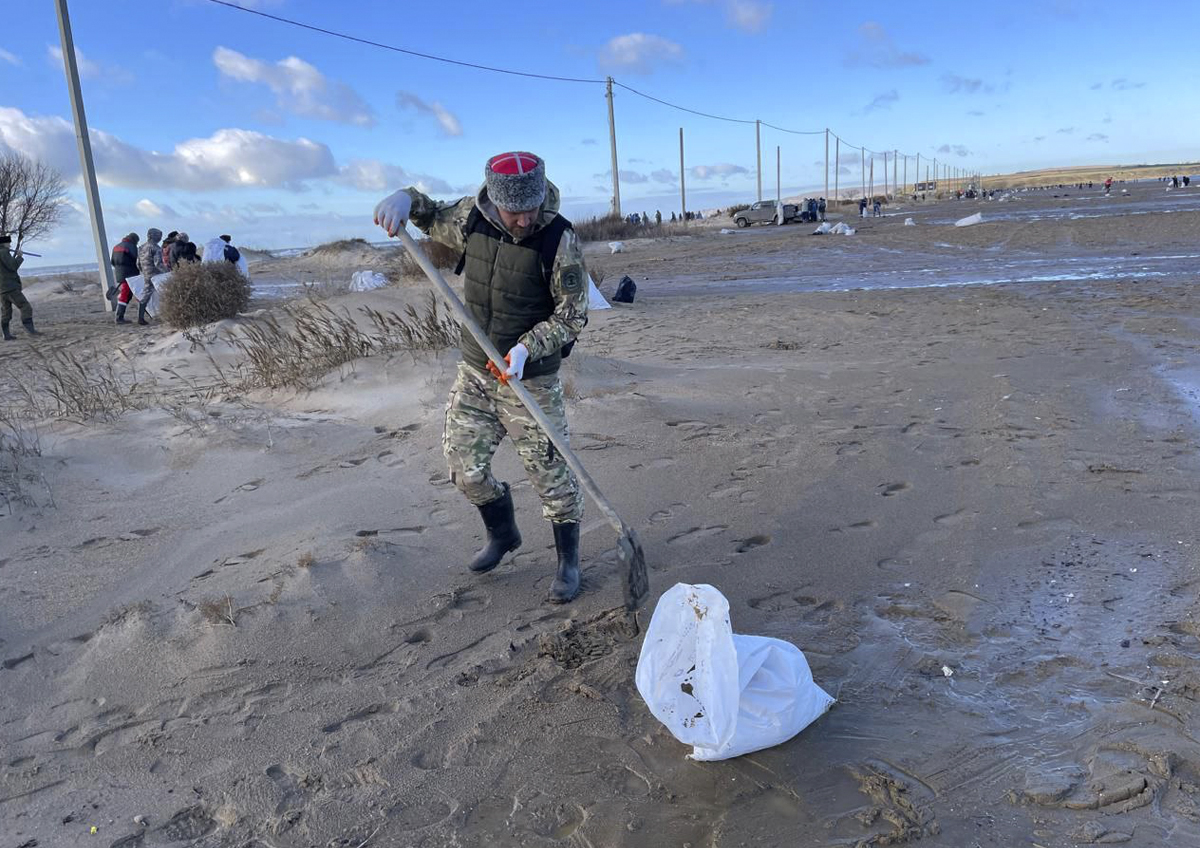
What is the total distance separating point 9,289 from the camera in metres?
13.3

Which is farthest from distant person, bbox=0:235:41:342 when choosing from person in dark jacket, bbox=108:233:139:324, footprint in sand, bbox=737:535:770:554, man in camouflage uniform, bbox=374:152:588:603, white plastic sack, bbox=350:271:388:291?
footprint in sand, bbox=737:535:770:554

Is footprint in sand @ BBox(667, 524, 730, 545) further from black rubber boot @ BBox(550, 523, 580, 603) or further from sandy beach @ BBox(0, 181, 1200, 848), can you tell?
black rubber boot @ BBox(550, 523, 580, 603)

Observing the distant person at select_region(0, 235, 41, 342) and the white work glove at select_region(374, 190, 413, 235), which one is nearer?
the white work glove at select_region(374, 190, 413, 235)

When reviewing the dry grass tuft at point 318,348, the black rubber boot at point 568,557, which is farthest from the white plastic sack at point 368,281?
the black rubber boot at point 568,557

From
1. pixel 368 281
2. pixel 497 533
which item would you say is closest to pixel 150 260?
pixel 368 281

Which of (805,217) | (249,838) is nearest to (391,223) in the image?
(249,838)

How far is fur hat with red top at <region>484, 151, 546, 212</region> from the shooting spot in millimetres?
3275

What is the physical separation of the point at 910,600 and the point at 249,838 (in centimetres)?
261

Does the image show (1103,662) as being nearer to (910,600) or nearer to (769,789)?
(910,600)

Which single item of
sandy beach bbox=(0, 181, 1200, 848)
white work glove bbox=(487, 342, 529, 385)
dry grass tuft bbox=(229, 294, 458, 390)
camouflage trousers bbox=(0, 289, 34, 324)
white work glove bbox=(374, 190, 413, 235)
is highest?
white work glove bbox=(374, 190, 413, 235)

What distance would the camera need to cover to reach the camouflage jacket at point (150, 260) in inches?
569

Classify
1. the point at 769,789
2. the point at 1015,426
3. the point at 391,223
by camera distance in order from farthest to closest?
the point at 1015,426
the point at 391,223
the point at 769,789

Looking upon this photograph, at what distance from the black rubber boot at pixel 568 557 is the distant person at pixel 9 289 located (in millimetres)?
12699

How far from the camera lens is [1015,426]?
5.93 m
